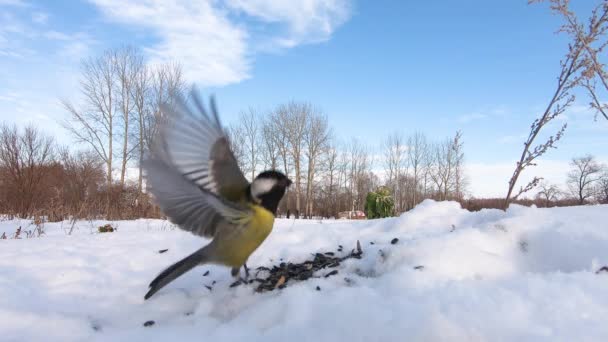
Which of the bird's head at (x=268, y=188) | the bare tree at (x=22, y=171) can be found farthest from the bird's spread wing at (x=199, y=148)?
the bare tree at (x=22, y=171)

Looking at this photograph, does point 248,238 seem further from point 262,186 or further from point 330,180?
point 330,180

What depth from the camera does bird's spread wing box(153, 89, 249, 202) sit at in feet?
6.02

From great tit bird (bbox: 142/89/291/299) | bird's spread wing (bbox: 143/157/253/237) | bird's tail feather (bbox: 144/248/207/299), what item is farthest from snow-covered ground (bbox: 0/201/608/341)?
bird's spread wing (bbox: 143/157/253/237)

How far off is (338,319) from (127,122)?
3413cm

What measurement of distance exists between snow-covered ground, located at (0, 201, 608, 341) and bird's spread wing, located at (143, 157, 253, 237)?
1.40 feet

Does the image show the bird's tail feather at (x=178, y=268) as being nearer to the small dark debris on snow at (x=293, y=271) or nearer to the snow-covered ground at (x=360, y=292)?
the snow-covered ground at (x=360, y=292)

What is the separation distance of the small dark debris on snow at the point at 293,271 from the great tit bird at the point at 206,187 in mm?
267

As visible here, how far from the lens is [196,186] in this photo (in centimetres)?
178

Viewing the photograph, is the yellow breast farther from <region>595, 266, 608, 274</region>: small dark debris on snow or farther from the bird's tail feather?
<region>595, 266, 608, 274</region>: small dark debris on snow

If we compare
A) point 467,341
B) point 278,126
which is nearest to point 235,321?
point 467,341

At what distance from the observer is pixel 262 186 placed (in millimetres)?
1964

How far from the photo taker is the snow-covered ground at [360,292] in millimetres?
1423

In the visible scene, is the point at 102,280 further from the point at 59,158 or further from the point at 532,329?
the point at 59,158

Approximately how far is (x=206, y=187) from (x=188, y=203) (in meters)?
0.12
